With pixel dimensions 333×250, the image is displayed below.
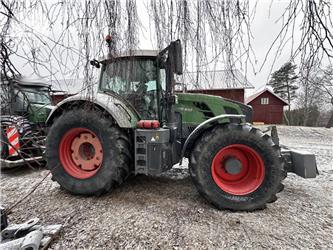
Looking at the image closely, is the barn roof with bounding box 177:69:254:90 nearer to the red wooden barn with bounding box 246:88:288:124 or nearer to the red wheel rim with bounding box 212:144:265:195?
the red wheel rim with bounding box 212:144:265:195

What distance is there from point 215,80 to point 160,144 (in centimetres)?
125

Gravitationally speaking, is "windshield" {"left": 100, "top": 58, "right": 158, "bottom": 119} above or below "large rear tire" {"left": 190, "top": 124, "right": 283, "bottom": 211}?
above

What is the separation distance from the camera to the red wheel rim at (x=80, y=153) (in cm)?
287

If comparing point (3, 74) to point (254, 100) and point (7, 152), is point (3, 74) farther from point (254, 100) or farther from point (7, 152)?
point (254, 100)

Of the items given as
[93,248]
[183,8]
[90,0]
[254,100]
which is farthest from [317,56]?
[254,100]

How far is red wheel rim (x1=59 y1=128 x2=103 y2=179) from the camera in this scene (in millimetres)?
2867

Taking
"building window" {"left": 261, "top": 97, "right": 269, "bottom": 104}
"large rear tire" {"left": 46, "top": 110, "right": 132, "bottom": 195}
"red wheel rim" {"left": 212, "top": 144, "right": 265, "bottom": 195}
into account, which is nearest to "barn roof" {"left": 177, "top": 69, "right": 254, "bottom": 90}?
"red wheel rim" {"left": 212, "top": 144, "right": 265, "bottom": 195}

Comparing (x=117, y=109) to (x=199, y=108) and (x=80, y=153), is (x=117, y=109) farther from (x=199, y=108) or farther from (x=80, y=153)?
(x=199, y=108)

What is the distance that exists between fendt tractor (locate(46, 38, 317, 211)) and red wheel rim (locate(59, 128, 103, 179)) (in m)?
0.01

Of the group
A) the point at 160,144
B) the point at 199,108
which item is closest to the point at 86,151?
the point at 160,144

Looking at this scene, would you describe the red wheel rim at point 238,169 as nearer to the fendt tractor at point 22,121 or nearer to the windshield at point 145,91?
the windshield at point 145,91

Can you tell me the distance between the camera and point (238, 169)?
2551 millimetres

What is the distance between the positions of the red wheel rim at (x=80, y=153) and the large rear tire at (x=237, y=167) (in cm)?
137

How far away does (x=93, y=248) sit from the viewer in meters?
1.85
